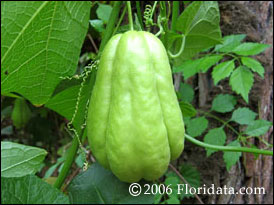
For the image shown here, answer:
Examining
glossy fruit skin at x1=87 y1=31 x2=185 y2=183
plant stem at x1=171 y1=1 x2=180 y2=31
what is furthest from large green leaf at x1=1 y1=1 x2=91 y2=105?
plant stem at x1=171 y1=1 x2=180 y2=31

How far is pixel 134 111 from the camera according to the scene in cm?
60

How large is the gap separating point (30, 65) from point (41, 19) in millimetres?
94

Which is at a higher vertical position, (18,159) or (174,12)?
(174,12)

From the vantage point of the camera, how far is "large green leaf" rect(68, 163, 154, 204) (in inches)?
25.0

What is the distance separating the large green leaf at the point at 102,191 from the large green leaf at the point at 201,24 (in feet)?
1.98

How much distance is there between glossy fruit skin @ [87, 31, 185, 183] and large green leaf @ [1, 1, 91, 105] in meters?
0.08

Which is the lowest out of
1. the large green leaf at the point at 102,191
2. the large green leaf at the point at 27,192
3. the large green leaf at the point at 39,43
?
the large green leaf at the point at 102,191

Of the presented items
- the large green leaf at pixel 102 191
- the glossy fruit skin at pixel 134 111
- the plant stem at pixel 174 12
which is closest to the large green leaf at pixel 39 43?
the glossy fruit skin at pixel 134 111

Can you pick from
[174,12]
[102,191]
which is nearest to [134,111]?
[102,191]

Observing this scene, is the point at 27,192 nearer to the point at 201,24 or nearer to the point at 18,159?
the point at 18,159

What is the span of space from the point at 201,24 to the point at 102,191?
2.12ft

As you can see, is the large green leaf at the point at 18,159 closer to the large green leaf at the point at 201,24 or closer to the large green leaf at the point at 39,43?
the large green leaf at the point at 39,43

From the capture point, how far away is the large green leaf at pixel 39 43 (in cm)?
50

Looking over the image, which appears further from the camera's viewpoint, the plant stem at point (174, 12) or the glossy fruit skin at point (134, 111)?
the plant stem at point (174, 12)
